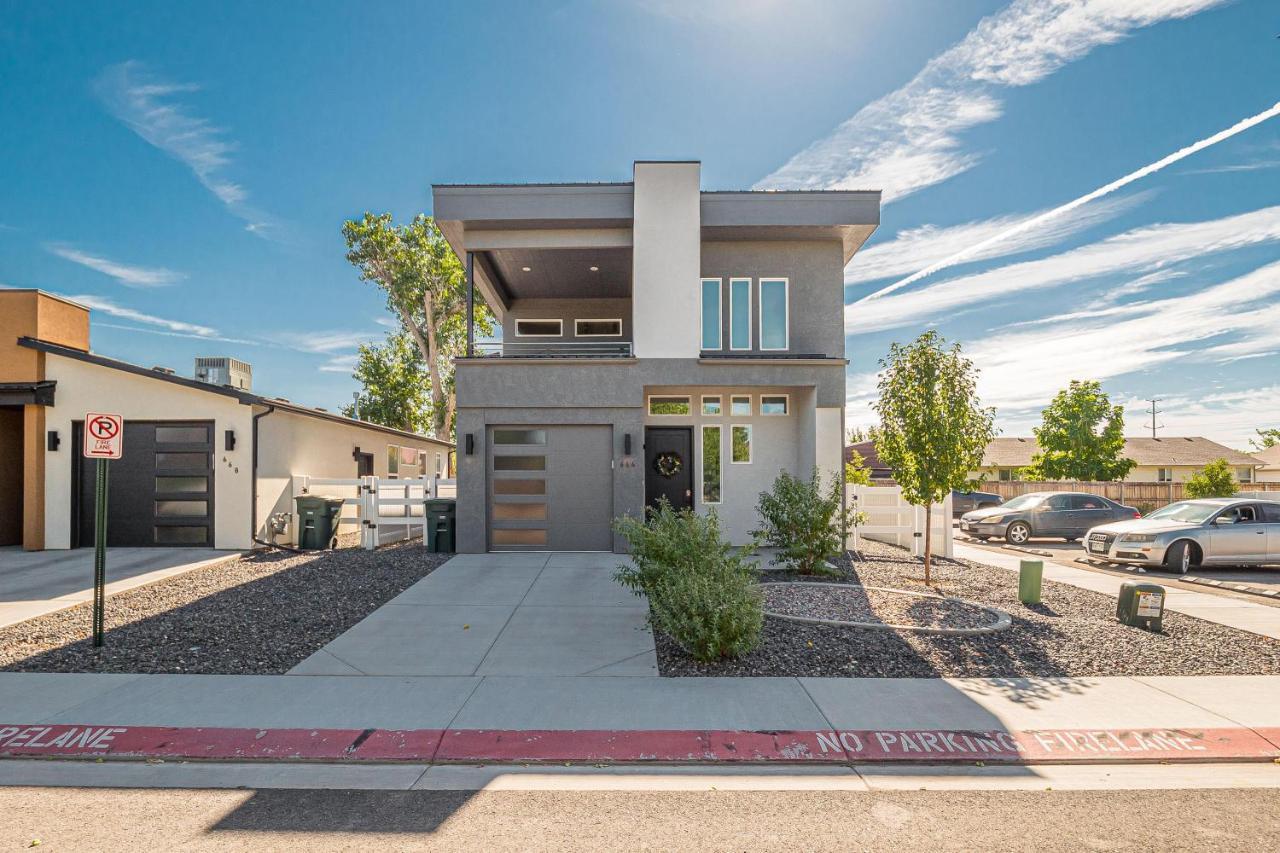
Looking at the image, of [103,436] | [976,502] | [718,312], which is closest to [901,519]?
[718,312]

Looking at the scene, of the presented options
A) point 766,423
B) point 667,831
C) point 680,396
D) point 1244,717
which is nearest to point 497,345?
point 680,396

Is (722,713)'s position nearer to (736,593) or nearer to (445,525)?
(736,593)

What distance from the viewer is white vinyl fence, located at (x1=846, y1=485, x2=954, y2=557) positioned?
42.6 ft

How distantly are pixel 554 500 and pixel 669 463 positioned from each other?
2.74 metres

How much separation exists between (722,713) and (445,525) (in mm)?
8409

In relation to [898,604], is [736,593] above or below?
above

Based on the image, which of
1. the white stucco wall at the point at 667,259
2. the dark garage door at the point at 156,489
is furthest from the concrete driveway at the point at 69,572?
the white stucco wall at the point at 667,259

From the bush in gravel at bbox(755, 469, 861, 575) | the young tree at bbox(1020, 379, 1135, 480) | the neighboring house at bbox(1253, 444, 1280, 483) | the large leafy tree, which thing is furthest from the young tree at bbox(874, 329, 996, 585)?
the neighboring house at bbox(1253, 444, 1280, 483)

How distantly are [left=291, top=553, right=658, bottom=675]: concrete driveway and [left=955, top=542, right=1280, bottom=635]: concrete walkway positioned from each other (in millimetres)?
7053

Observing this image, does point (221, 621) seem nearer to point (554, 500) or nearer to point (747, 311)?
point (554, 500)

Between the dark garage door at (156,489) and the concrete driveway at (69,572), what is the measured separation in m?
0.36

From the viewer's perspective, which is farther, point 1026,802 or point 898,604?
point 898,604

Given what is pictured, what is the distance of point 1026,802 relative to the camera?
4.05 meters

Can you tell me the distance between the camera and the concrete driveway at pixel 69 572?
866 centimetres
